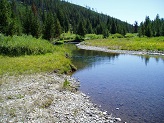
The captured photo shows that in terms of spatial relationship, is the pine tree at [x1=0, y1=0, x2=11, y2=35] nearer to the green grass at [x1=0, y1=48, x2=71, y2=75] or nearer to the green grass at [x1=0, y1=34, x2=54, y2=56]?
the green grass at [x1=0, y1=34, x2=54, y2=56]

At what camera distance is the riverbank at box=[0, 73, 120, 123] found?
11970 mm

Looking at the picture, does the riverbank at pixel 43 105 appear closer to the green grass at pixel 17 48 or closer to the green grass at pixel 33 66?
the green grass at pixel 33 66

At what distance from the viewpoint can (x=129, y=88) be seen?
2081cm

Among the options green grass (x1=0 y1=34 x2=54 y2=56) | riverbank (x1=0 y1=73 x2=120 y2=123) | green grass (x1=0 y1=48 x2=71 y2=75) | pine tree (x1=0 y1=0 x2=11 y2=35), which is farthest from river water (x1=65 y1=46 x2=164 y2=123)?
pine tree (x1=0 y1=0 x2=11 y2=35)

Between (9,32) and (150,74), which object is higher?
(9,32)

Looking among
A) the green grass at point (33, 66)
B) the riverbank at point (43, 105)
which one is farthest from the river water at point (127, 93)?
the green grass at point (33, 66)

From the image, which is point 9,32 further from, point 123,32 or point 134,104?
point 123,32

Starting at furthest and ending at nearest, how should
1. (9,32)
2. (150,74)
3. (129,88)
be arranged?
1. (9,32)
2. (150,74)
3. (129,88)

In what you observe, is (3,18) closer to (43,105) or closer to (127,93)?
(127,93)

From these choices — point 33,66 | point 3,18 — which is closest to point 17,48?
point 33,66

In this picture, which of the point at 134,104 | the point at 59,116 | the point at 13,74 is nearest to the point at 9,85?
the point at 13,74

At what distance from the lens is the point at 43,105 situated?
45.2ft

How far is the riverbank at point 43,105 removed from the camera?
1197cm

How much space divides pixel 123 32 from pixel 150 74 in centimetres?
11331
